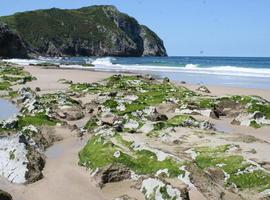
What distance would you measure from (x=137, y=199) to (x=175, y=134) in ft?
20.7

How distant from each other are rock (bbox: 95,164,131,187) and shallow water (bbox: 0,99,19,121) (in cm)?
1200

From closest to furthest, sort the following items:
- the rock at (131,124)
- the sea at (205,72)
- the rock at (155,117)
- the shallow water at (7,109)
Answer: the rock at (131,124)
the rock at (155,117)
the shallow water at (7,109)
the sea at (205,72)

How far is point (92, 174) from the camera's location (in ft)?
41.4

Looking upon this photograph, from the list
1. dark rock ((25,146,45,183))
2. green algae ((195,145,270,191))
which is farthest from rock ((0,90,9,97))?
green algae ((195,145,270,191))

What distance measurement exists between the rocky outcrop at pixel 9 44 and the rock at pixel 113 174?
5160 inches

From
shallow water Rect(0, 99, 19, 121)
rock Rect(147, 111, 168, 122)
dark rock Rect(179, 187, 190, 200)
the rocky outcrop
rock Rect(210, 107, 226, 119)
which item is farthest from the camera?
the rocky outcrop

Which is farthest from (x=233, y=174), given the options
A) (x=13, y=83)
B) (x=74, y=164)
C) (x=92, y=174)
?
(x=13, y=83)

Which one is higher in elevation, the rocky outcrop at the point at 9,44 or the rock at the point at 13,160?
the rock at the point at 13,160

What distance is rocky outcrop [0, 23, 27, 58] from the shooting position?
5428 inches

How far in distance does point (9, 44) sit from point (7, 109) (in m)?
119

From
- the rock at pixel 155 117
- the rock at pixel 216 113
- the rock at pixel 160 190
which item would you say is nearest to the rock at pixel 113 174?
the rock at pixel 160 190

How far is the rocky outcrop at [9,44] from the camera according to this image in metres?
138

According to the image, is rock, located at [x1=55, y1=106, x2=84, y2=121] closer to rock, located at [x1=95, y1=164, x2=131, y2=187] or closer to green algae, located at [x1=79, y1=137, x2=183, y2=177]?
green algae, located at [x1=79, y1=137, x2=183, y2=177]

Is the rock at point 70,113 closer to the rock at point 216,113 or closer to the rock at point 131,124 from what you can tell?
the rock at point 131,124
